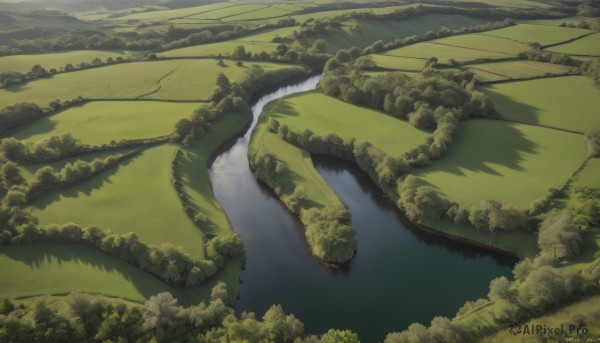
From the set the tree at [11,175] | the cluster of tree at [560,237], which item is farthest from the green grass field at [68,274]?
the cluster of tree at [560,237]

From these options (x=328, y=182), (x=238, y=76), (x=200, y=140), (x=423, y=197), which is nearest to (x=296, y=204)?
(x=328, y=182)

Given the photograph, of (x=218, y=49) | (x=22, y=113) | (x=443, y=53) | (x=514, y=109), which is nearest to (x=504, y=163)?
(x=514, y=109)

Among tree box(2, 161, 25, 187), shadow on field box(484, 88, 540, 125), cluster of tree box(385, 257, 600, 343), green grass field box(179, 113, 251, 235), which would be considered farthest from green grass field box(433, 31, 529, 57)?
tree box(2, 161, 25, 187)

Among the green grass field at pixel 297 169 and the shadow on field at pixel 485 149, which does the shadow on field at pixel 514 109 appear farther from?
the green grass field at pixel 297 169

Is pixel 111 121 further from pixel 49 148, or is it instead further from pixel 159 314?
pixel 159 314

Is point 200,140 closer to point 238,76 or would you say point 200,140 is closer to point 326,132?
point 326,132
